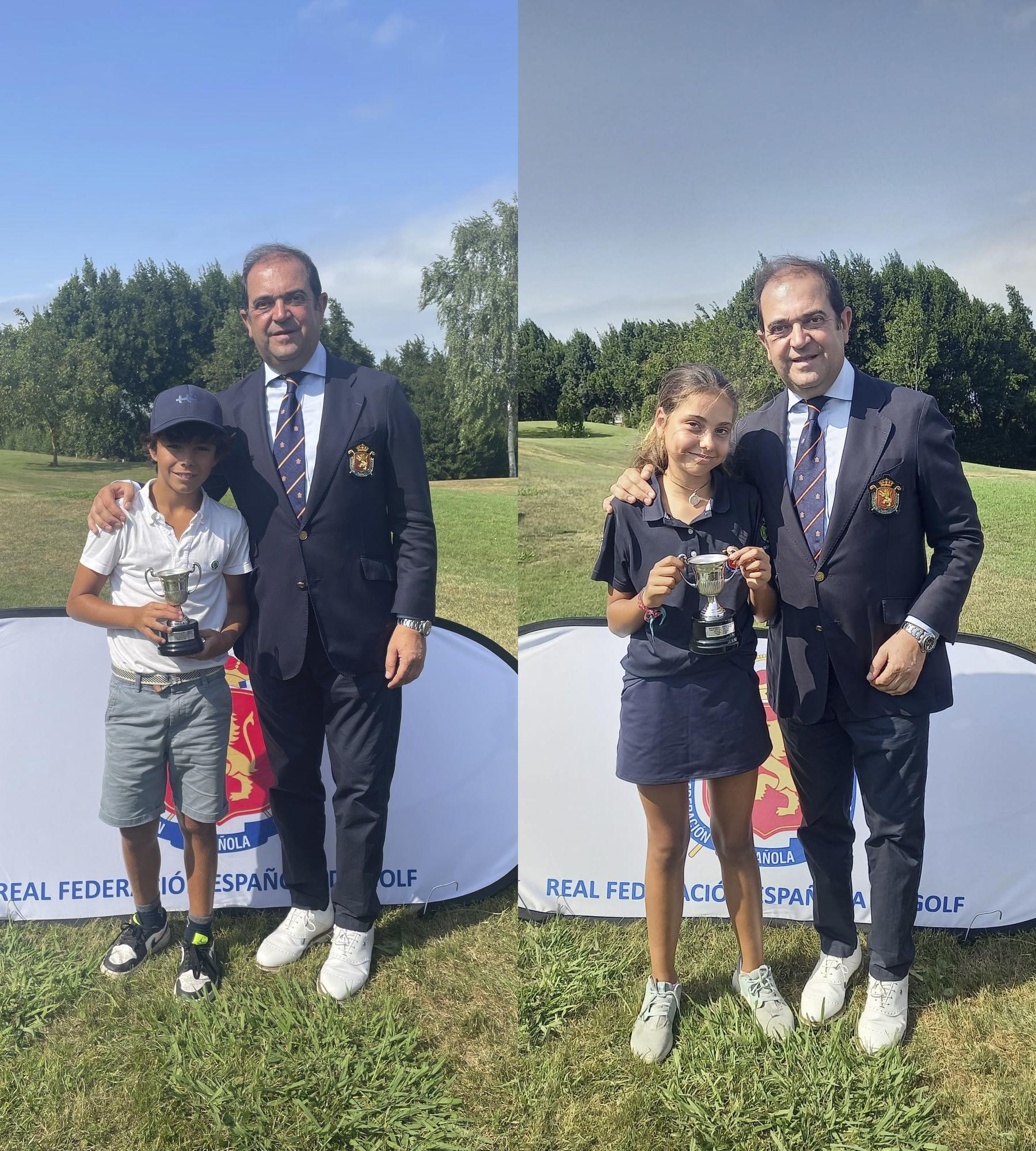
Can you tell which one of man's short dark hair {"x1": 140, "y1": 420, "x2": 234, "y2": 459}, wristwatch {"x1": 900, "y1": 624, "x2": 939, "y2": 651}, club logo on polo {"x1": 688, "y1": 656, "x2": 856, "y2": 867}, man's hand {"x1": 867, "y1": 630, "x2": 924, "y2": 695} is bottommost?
club logo on polo {"x1": 688, "y1": 656, "x2": 856, "y2": 867}

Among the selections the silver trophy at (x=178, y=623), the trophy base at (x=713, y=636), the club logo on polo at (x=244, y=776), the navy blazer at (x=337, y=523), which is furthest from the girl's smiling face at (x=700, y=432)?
the club logo on polo at (x=244, y=776)

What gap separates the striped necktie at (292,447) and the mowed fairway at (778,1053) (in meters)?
1.02

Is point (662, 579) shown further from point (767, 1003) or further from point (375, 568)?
point (767, 1003)

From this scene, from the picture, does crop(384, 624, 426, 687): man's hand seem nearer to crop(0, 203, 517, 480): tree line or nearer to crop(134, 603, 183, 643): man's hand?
crop(134, 603, 183, 643): man's hand

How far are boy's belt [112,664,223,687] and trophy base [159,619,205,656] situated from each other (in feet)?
0.41

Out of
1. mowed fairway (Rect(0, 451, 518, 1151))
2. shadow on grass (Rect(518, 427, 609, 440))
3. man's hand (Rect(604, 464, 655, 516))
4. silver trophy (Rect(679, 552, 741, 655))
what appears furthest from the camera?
shadow on grass (Rect(518, 427, 609, 440))

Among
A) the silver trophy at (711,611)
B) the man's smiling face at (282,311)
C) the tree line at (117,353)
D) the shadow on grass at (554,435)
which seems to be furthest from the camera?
the shadow on grass at (554,435)

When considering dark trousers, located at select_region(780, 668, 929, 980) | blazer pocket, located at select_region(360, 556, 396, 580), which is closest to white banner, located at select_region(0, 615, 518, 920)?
blazer pocket, located at select_region(360, 556, 396, 580)

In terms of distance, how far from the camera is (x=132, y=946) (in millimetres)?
2824

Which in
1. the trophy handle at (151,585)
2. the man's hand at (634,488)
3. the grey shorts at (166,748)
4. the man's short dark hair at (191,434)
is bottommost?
the grey shorts at (166,748)

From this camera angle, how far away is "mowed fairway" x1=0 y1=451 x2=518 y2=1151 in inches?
93.3

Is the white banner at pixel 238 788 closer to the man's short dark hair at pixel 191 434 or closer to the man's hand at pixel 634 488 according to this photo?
the man's short dark hair at pixel 191 434

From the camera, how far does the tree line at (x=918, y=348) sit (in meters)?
2.88

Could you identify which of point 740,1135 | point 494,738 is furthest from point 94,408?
point 740,1135
